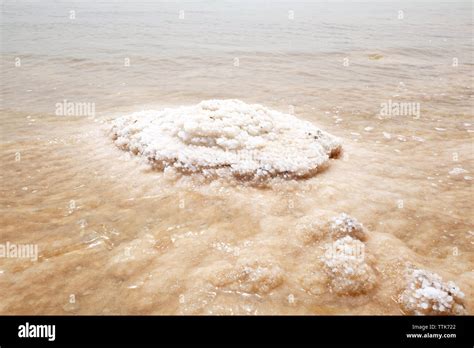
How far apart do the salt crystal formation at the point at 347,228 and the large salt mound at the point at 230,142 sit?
116 centimetres

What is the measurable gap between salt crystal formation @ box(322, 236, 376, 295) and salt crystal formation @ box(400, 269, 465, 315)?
0.95ft

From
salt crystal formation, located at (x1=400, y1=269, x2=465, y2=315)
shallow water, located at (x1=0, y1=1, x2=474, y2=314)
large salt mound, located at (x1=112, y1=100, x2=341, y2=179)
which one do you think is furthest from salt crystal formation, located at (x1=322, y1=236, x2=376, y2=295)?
large salt mound, located at (x1=112, y1=100, x2=341, y2=179)

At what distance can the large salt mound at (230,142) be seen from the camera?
4395mm

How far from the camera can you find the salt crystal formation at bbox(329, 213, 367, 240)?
10.6 ft

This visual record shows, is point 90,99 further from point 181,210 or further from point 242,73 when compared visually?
point 181,210

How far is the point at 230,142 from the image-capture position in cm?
464

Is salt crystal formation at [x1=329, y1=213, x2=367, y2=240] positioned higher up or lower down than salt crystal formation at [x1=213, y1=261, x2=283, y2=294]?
higher up

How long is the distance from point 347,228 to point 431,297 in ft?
3.09
